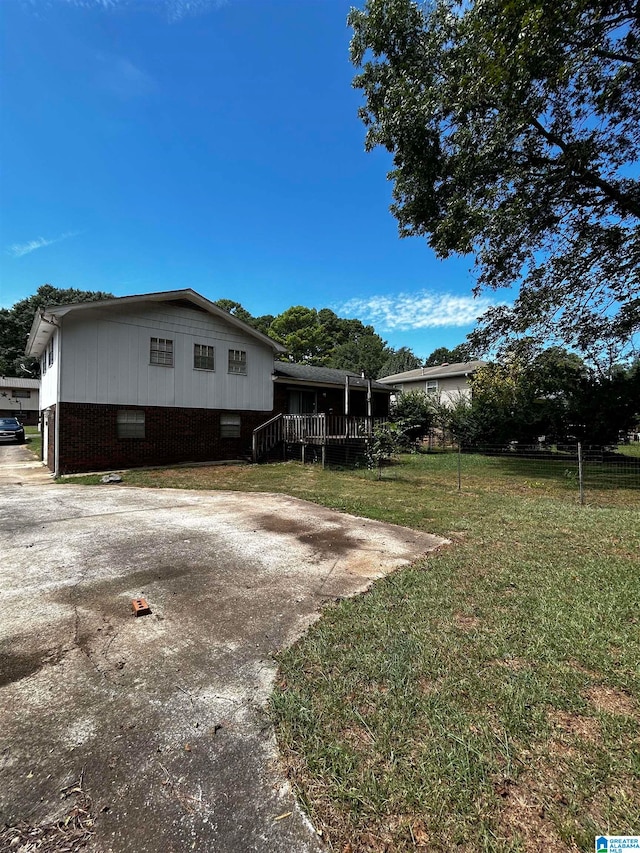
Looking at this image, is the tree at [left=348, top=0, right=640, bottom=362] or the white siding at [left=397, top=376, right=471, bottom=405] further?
the white siding at [left=397, top=376, right=471, bottom=405]

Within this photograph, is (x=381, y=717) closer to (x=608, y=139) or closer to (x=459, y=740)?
(x=459, y=740)

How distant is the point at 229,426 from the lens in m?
14.5

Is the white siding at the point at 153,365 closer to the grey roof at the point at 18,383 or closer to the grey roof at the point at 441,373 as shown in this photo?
the grey roof at the point at 441,373

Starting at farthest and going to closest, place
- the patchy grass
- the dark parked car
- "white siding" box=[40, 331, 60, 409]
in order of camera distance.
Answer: the dark parked car, the patchy grass, "white siding" box=[40, 331, 60, 409]

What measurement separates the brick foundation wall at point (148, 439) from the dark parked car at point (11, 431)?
12972 mm

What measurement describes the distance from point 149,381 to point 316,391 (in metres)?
7.80

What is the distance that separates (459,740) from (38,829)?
Answer: 1774 mm

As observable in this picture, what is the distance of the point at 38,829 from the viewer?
1.41 metres

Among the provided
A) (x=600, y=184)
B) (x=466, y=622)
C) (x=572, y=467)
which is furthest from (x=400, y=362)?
(x=466, y=622)

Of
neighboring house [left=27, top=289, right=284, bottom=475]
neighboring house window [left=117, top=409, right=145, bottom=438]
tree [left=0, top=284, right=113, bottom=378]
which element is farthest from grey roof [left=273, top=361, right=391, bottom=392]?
tree [left=0, top=284, right=113, bottom=378]

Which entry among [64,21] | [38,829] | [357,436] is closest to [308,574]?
[38,829]

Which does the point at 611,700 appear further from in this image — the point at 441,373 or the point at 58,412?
the point at 441,373

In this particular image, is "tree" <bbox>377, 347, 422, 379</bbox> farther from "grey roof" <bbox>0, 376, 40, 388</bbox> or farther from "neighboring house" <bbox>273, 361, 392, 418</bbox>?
"grey roof" <bbox>0, 376, 40, 388</bbox>

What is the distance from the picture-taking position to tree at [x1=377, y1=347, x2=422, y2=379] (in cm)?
4922
